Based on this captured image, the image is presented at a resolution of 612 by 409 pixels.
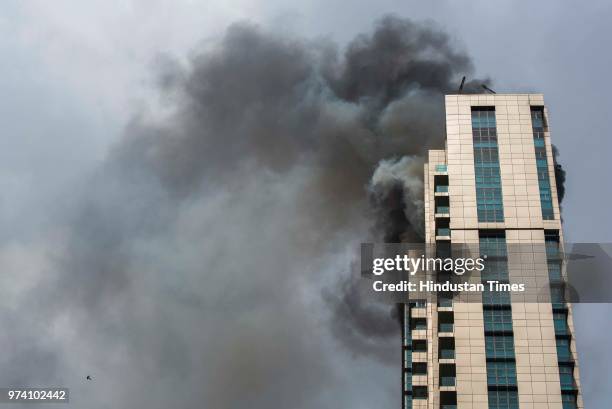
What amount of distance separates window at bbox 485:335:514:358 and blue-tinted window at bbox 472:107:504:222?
14.7m

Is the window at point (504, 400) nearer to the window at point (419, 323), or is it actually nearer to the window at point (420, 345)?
the window at point (420, 345)

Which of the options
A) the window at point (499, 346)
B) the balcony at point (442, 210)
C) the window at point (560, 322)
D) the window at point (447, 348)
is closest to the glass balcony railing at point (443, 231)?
the balcony at point (442, 210)

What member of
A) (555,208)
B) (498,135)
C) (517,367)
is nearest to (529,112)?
(498,135)

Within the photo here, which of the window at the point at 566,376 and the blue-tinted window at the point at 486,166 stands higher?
the blue-tinted window at the point at 486,166

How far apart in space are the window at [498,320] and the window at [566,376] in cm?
710

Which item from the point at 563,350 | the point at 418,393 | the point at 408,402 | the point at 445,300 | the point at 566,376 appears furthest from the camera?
the point at 408,402

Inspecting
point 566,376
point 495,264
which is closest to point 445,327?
point 495,264

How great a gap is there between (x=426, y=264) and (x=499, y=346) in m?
16.9

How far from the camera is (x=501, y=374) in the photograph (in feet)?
297

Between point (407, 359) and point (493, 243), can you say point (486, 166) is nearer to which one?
point (493, 243)

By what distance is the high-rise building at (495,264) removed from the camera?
90250 mm

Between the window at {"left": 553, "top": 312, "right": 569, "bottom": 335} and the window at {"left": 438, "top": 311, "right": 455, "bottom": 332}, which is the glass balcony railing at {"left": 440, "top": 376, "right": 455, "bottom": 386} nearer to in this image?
the window at {"left": 438, "top": 311, "right": 455, "bottom": 332}

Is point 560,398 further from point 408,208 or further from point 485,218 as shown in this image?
point 408,208

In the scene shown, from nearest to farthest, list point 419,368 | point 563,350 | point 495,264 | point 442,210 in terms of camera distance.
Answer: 1. point 563,350
2. point 495,264
3. point 442,210
4. point 419,368
